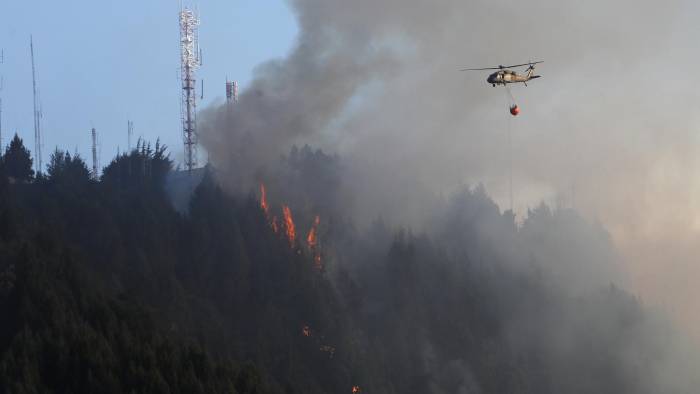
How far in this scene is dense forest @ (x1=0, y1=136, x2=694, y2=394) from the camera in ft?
298

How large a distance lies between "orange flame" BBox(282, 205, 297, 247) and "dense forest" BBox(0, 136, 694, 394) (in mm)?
287

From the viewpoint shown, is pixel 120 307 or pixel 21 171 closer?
pixel 120 307

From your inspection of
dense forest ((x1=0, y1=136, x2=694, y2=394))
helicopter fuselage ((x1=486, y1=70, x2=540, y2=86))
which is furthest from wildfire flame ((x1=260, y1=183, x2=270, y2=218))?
helicopter fuselage ((x1=486, y1=70, x2=540, y2=86))

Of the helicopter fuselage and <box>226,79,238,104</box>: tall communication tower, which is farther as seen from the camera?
<box>226,79,238,104</box>: tall communication tower

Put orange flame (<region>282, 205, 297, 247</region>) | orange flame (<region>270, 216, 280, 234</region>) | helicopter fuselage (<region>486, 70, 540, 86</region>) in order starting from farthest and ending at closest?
orange flame (<region>282, 205, 297, 247</region>) < orange flame (<region>270, 216, 280, 234</region>) < helicopter fuselage (<region>486, 70, 540, 86</region>)

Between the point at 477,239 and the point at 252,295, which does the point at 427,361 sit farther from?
the point at 477,239

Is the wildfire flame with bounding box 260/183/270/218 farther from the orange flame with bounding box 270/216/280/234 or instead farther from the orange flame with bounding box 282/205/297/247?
the orange flame with bounding box 282/205/297/247

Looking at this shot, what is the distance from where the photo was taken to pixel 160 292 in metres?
118

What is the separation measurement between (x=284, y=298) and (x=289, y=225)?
17282mm

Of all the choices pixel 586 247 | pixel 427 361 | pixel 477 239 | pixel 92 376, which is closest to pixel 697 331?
pixel 586 247

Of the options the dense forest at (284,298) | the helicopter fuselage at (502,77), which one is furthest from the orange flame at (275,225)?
the helicopter fuselage at (502,77)

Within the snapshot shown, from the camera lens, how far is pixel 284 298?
443 feet

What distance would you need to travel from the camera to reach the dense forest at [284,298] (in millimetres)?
90688

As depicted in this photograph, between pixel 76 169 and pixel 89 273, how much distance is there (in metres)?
40.6
